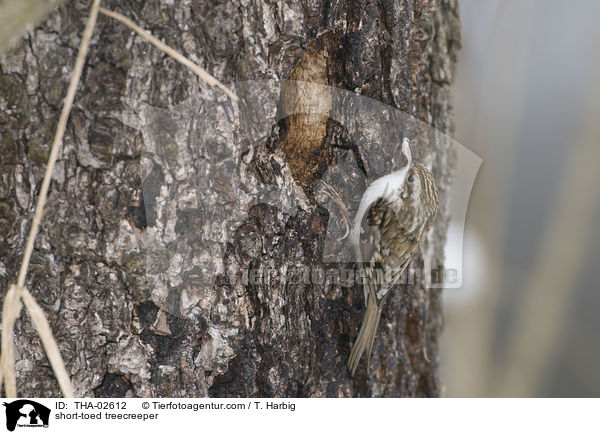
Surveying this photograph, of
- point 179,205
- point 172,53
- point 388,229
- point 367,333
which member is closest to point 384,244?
point 388,229

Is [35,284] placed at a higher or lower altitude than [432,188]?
lower

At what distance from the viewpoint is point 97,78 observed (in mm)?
746

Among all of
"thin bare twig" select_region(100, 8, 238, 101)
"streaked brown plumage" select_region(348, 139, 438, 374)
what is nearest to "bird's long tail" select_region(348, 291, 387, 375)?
"streaked brown plumage" select_region(348, 139, 438, 374)

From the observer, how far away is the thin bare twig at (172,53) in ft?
2.42

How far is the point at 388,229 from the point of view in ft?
3.45

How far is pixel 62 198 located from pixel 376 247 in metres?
0.60

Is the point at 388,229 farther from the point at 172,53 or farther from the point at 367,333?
the point at 172,53

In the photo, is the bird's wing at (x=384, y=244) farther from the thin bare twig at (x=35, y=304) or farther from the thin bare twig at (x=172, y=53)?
the thin bare twig at (x=35, y=304)

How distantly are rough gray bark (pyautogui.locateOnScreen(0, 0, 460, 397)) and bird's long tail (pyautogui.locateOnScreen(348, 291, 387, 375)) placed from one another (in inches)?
2.7

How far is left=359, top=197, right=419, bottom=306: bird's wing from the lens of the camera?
0.99m

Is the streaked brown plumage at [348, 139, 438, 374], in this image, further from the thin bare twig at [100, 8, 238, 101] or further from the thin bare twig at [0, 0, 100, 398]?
the thin bare twig at [0, 0, 100, 398]

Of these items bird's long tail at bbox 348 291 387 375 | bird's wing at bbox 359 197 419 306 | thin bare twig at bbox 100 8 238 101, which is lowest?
bird's long tail at bbox 348 291 387 375
